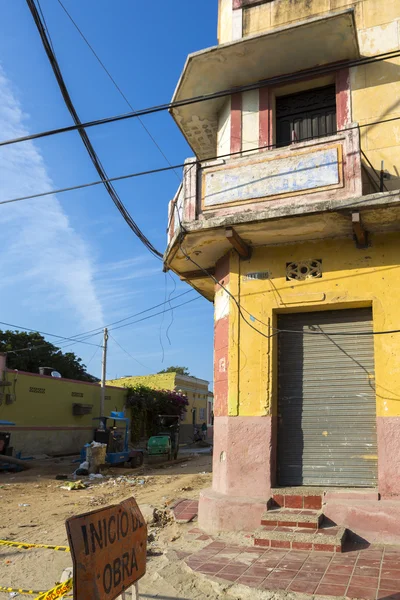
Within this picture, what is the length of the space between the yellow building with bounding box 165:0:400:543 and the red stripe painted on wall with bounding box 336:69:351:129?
22 mm

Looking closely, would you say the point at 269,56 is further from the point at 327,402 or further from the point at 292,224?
the point at 327,402

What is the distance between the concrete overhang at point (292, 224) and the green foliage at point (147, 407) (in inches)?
847

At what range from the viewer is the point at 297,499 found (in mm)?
7445

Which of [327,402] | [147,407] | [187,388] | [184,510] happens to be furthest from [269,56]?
[187,388]

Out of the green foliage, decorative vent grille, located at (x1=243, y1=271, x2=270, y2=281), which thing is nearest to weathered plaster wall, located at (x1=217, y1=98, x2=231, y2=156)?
decorative vent grille, located at (x1=243, y1=271, x2=270, y2=281)

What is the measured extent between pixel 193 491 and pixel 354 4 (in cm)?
1022

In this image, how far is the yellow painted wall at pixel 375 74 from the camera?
8.35 m

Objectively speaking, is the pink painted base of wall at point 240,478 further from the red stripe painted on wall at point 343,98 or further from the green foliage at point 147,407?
the green foliage at point 147,407

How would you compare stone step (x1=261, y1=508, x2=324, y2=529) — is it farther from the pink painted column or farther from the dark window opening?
the dark window opening

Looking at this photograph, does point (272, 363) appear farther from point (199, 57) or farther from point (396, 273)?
point (199, 57)

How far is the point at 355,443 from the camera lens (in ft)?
25.5

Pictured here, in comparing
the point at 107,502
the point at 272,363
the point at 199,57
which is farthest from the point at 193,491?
the point at 199,57

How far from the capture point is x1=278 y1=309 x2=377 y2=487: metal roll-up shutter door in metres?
7.74

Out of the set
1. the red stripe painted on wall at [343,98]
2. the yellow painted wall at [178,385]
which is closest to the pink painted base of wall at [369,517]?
the red stripe painted on wall at [343,98]
